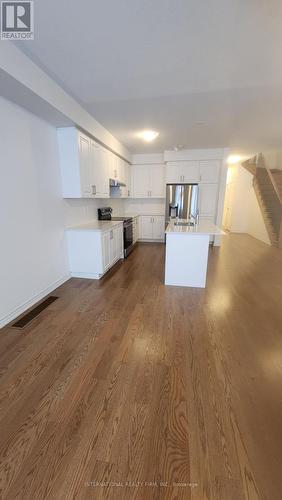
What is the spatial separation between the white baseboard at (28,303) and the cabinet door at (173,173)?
13.1 feet

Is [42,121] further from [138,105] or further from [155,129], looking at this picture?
[155,129]

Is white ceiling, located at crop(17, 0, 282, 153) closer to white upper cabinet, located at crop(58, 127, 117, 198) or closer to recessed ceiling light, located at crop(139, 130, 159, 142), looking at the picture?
white upper cabinet, located at crop(58, 127, 117, 198)

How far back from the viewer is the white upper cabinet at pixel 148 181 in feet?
20.1

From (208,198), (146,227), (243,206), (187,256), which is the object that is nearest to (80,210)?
(187,256)

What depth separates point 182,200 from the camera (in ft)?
18.9

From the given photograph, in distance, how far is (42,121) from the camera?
2.78 meters

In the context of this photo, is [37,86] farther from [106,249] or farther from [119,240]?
[119,240]

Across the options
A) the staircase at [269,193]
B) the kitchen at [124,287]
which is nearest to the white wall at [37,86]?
the kitchen at [124,287]

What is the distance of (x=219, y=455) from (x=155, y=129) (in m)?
4.34

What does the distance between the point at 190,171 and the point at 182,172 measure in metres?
0.22

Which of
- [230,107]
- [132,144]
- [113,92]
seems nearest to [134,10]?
[113,92]

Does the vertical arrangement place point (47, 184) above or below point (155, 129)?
below

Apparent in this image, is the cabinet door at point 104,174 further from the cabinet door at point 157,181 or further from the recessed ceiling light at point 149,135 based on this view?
the cabinet door at point 157,181

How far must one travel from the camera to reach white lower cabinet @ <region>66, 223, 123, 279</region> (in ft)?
11.3
